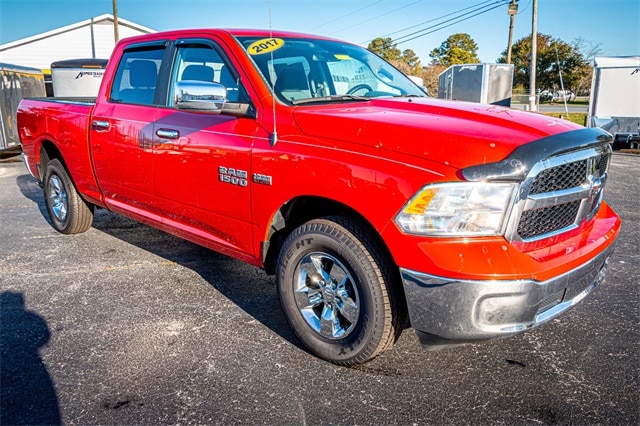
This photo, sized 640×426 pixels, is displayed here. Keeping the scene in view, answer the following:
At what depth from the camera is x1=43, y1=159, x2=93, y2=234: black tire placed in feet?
17.1

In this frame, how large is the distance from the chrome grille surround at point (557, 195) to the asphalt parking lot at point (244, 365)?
0.86m

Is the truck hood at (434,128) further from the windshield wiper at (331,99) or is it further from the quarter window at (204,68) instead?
the quarter window at (204,68)

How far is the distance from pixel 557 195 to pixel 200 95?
→ 204cm

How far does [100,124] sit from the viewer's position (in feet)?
14.3

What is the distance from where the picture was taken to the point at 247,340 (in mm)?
3199

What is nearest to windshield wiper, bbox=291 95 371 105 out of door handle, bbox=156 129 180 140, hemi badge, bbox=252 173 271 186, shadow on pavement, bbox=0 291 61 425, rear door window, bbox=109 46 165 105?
hemi badge, bbox=252 173 271 186

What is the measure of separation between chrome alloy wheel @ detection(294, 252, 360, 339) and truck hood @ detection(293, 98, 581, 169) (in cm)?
71

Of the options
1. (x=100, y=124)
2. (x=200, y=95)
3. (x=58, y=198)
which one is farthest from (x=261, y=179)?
(x=58, y=198)

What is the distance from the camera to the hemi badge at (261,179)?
9.81 ft

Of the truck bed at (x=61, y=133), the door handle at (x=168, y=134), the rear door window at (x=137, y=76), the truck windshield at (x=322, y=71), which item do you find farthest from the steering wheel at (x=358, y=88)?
the truck bed at (x=61, y=133)

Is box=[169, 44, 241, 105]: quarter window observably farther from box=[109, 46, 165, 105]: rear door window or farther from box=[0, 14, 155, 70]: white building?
box=[0, 14, 155, 70]: white building

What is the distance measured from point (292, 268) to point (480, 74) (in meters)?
17.0

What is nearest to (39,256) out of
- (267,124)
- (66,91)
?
(267,124)

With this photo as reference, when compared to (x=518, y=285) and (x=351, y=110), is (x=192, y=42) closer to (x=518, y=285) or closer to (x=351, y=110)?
(x=351, y=110)
